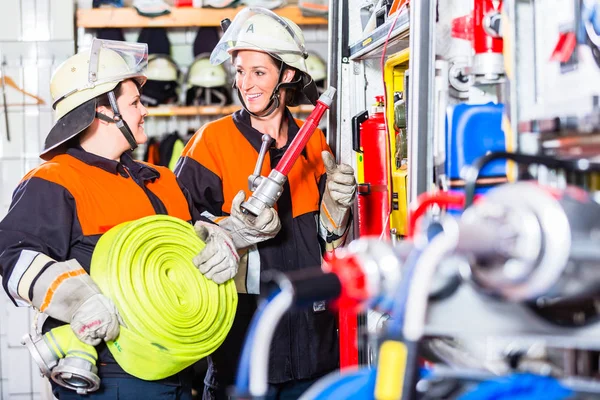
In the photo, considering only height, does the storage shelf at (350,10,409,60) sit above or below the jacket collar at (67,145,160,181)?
above

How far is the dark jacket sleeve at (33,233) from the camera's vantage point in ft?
7.68

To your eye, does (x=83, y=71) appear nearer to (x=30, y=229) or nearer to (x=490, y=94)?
(x=30, y=229)

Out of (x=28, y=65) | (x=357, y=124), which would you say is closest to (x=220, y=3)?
(x=28, y=65)

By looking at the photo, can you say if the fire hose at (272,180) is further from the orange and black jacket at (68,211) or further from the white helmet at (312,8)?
the white helmet at (312,8)

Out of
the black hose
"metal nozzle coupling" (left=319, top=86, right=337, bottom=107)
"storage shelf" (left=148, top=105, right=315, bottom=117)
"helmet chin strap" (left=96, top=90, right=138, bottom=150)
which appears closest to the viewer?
the black hose

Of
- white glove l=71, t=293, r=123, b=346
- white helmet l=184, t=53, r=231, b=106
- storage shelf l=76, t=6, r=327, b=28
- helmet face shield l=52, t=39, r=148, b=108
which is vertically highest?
storage shelf l=76, t=6, r=327, b=28

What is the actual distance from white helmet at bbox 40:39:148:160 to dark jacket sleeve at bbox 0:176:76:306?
10.1 inches

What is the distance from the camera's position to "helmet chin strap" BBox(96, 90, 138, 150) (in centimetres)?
272

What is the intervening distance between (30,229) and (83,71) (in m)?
0.67

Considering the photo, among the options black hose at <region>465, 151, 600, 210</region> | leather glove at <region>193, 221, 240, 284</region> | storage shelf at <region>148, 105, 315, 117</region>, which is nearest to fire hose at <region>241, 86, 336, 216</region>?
leather glove at <region>193, 221, 240, 284</region>

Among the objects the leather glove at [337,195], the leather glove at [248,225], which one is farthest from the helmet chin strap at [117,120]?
the leather glove at [337,195]

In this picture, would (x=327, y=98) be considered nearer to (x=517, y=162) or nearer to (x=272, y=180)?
(x=272, y=180)

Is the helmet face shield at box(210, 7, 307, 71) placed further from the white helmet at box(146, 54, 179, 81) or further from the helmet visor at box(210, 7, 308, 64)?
the white helmet at box(146, 54, 179, 81)

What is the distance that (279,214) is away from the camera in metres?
3.10
